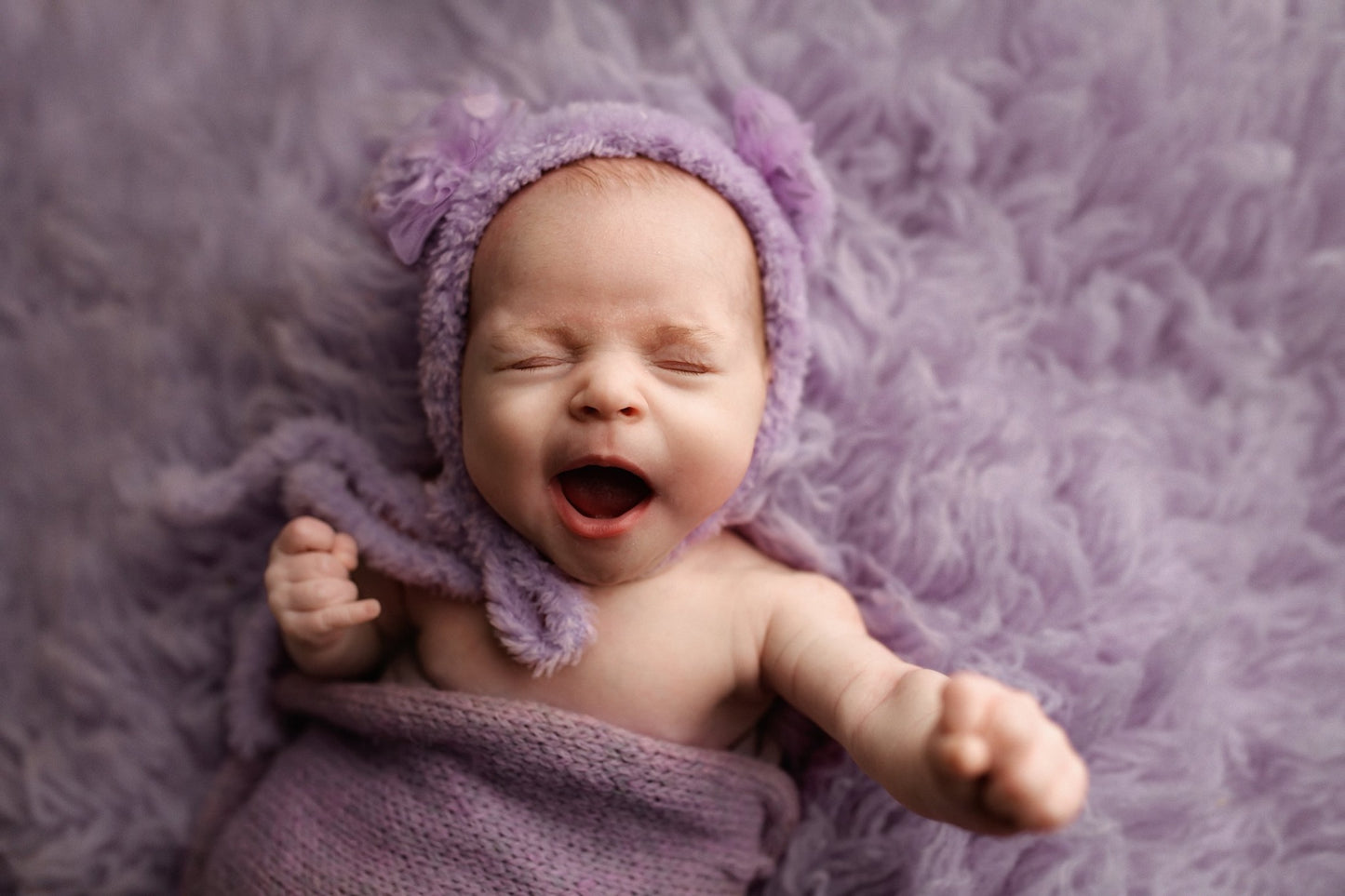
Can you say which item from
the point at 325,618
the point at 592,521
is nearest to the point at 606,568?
the point at 592,521

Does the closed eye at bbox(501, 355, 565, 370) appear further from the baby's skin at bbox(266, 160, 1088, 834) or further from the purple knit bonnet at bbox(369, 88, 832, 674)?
the purple knit bonnet at bbox(369, 88, 832, 674)

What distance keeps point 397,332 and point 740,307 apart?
482 millimetres

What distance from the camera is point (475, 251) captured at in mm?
1159

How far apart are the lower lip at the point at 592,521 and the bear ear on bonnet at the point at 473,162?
0.34 m

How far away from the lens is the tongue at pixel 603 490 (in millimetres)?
1104

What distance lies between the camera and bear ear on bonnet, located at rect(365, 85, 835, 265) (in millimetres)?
1157

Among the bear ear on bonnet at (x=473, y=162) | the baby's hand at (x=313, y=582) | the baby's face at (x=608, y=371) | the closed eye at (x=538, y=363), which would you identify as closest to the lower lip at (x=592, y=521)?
the baby's face at (x=608, y=371)

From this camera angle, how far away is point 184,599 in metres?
1.40

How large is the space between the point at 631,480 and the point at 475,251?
313mm

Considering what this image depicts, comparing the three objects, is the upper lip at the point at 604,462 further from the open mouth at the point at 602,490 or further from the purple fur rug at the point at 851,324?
the purple fur rug at the point at 851,324

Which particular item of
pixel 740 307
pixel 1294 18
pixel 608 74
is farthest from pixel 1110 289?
pixel 608 74

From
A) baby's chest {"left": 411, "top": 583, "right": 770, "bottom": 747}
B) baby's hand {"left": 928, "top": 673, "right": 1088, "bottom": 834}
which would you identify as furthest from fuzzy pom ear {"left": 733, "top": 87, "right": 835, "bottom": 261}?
baby's hand {"left": 928, "top": 673, "right": 1088, "bottom": 834}

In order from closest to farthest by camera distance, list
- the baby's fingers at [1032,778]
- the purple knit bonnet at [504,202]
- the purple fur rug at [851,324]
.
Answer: the baby's fingers at [1032,778] → the purple knit bonnet at [504,202] → the purple fur rug at [851,324]

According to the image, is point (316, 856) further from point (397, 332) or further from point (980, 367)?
point (980, 367)
